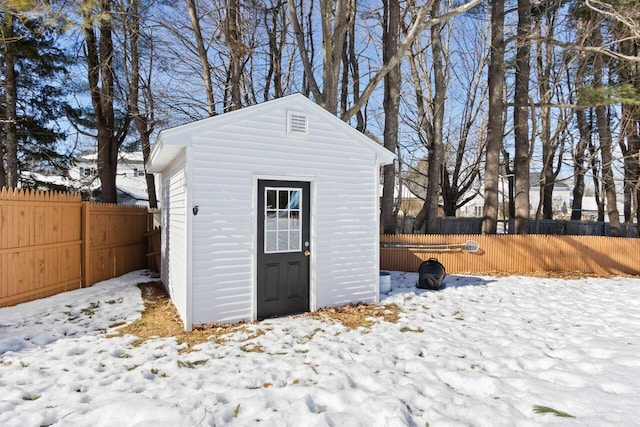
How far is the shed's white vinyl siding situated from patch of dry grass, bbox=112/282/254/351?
169 millimetres

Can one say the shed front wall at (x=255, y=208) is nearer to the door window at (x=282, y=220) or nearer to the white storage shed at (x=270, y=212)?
the white storage shed at (x=270, y=212)

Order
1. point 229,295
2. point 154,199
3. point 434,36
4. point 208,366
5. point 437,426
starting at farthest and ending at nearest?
1. point 154,199
2. point 434,36
3. point 229,295
4. point 208,366
5. point 437,426

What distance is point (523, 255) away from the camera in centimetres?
894

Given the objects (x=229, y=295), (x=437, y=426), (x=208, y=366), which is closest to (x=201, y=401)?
(x=208, y=366)

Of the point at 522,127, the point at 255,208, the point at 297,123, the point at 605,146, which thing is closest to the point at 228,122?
the point at 297,123

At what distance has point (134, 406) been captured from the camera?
2.49m

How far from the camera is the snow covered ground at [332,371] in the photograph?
247 cm

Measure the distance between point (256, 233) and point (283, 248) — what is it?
510 mm

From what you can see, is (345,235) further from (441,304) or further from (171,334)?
(171,334)

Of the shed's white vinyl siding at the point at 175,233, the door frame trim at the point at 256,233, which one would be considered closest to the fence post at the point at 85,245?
the shed's white vinyl siding at the point at 175,233

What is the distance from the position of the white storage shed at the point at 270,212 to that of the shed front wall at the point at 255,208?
1cm

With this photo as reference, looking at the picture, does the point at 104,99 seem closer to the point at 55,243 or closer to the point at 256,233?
the point at 55,243

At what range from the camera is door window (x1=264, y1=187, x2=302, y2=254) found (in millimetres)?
5020

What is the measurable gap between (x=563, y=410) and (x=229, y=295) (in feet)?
12.6
